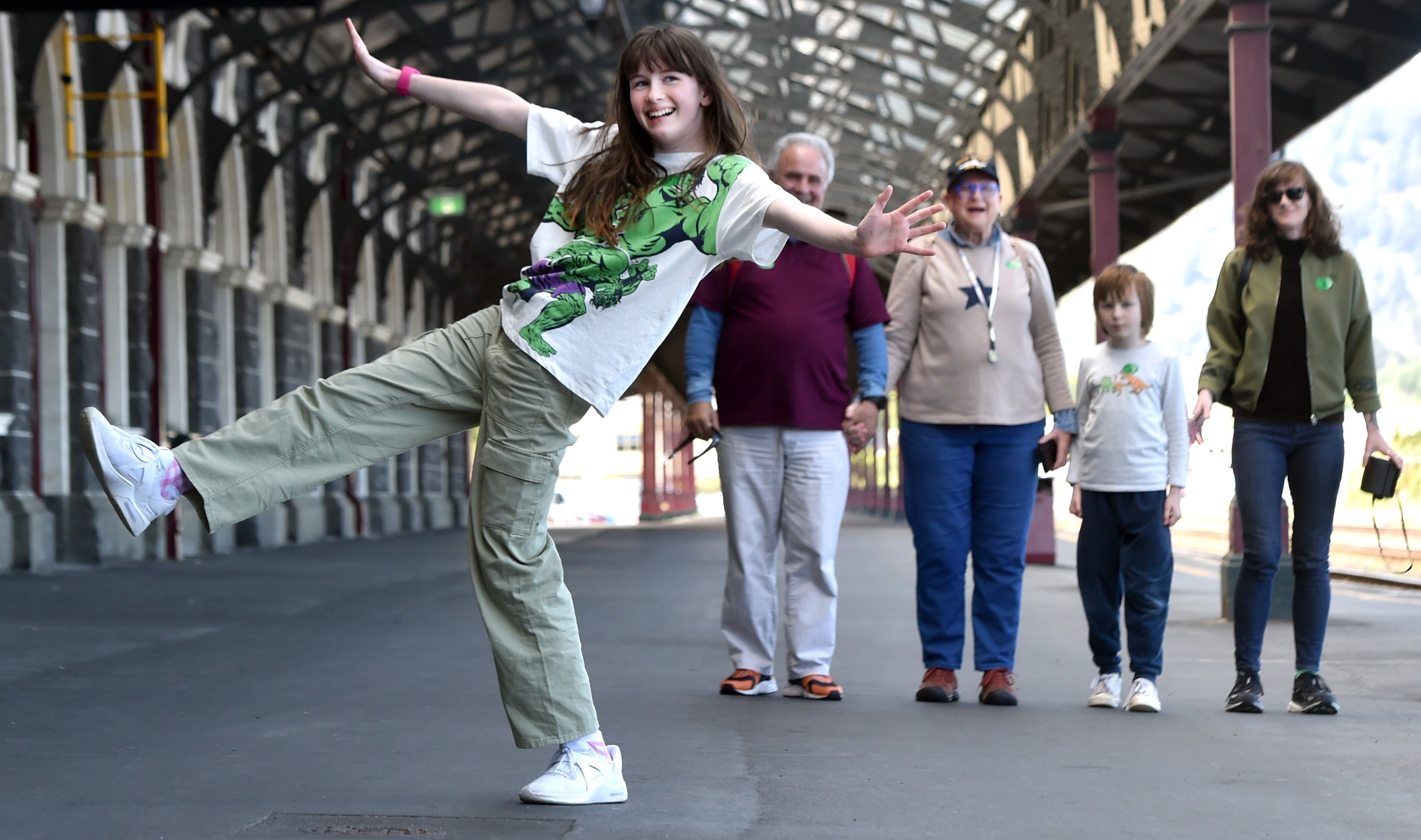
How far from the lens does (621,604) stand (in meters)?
9.05

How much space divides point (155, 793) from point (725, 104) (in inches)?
69.0

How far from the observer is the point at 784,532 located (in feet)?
17.1

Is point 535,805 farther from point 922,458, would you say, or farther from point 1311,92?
point 1311,92

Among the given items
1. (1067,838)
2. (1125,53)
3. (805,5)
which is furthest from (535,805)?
(805,5)

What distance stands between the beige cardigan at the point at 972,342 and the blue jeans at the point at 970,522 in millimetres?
80

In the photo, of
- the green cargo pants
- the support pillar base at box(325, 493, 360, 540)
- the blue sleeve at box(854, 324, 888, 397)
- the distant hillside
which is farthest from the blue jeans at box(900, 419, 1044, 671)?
the support pillar base at box(325, 493, 360, 540)

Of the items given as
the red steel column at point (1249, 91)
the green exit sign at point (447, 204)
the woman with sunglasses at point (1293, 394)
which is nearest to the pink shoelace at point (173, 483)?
the woman with sunglasses at point (1293, 394)

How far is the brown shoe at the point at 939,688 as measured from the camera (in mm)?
4914

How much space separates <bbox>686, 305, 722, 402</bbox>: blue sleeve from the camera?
5.13m

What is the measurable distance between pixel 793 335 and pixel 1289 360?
1462 mm

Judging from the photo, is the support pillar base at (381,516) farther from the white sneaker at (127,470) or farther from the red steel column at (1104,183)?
the white sneaker at (127,470)

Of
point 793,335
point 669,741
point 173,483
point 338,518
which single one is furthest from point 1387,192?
point 173,483

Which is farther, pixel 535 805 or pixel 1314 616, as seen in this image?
pixel 1314 616

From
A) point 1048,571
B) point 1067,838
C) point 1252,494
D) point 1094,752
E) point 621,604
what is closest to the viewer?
point 1067,838
